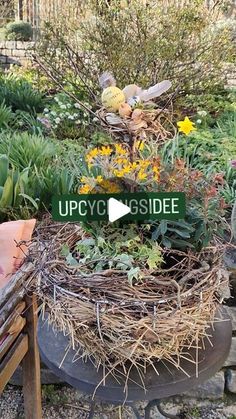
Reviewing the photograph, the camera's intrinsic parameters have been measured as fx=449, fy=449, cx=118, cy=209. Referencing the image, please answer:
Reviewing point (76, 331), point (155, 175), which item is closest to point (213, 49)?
point (155, 175)

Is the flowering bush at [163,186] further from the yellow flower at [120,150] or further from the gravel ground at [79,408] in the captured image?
the gravel ground at [79,408]

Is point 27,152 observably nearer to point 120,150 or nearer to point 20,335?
point 20,335

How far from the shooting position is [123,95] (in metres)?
1.01

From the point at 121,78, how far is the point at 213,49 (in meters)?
0.98

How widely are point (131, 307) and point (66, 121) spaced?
3163 mm

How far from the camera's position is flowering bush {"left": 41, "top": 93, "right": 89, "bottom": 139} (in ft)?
12.5

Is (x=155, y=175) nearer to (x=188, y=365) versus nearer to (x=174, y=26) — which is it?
(x=188, y=365)

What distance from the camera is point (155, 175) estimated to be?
1.07 metres

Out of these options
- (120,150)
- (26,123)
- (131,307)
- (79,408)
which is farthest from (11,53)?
(131,307)

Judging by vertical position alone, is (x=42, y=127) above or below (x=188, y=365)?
below

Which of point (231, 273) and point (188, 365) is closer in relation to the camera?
point (188, 365)

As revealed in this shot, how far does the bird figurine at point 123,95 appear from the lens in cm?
99

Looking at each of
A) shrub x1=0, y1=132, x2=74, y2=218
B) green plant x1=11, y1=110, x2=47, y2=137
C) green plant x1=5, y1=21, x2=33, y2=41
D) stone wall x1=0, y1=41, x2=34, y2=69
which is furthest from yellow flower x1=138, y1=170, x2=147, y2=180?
green plant x1=5, y1=21, x2=33, y2=41

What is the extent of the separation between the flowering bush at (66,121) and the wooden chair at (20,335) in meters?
2.65
